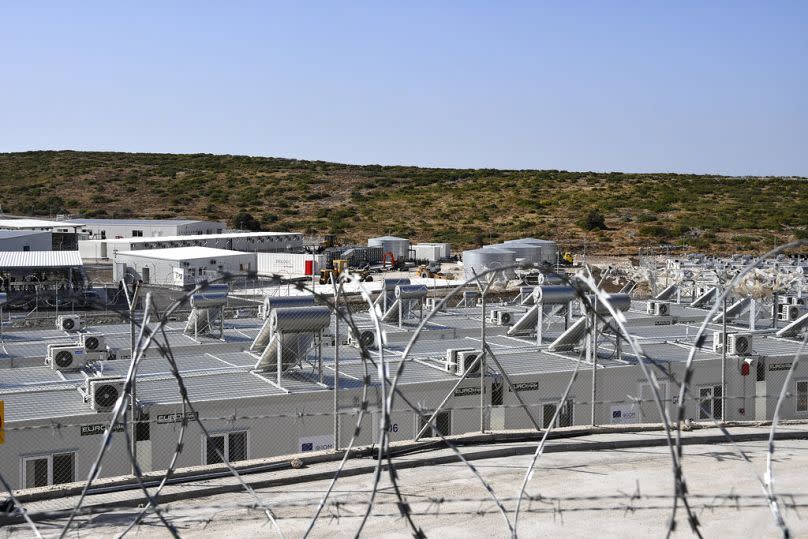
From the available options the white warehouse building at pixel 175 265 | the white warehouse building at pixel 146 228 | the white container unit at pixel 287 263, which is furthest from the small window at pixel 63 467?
the white warehouse building at pixel 146 228

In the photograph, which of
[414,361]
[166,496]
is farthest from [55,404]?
[414,361]

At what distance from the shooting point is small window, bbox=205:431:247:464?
50.4ft

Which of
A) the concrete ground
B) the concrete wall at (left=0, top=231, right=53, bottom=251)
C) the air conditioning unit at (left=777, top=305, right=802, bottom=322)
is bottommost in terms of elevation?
the concrete ground

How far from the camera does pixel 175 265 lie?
4550 centimetres

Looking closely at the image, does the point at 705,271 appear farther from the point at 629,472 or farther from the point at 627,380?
the point at 629,472

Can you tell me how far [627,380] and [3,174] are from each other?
118m

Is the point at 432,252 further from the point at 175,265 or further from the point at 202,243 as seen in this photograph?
the point at 175,265

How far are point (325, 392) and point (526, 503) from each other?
5.68m

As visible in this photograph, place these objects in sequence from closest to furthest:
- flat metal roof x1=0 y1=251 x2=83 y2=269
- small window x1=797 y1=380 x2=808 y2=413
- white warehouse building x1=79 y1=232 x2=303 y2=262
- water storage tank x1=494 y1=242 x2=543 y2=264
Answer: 1. small window x1=797 y1=380 x2=808 y2=413
2. flat metal roof x1=0 y1=251 x2=83 y2=269
3. water storage tank x1=494 y1=242 x2=543 y2=264
4. white warehouse building x1=79 y1=232 x2=303 y2=262

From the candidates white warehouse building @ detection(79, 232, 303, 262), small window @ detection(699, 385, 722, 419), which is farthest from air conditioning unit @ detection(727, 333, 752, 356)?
white warehouse building @ detection(79, 232, 303, 262)

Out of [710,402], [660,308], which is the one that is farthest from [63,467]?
[660,308]

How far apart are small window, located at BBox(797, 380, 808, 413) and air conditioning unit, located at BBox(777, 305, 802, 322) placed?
19.0 ft

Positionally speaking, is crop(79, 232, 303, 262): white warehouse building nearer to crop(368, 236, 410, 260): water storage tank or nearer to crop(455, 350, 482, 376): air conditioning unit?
crop(368, 236, 410, 260): water storage tank

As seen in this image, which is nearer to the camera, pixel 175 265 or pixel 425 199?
pixel 175 265
